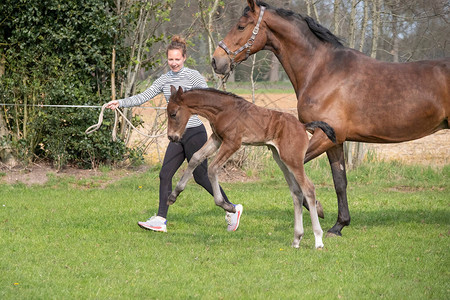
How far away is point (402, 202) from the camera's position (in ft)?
30.2

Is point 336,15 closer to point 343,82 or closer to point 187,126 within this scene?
point 343,82

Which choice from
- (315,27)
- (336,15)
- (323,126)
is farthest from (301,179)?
(336,15)

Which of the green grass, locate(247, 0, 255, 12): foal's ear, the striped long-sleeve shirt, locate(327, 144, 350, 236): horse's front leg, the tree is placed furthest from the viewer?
the tree

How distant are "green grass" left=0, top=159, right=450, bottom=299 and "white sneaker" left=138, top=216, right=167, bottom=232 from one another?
0.09 m

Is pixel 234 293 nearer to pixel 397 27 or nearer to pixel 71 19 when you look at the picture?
pixel 71 19

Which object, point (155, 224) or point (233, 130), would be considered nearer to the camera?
point (233, 130)

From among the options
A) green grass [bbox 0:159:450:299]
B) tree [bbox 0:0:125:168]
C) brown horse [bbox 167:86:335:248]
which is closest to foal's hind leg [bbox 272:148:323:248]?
brown horse [bbox 167:86:335:248]

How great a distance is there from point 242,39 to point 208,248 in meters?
2.35

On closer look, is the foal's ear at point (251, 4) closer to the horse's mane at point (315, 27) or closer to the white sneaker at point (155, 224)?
the horse's mane at point (315, 27)

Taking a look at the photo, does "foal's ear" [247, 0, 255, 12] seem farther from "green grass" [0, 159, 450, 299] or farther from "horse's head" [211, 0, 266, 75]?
"green grass" [0, 159, 450, 299]

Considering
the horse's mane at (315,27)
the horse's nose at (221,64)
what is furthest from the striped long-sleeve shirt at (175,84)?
the horse's mane at (315,27)

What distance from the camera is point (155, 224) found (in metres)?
7.01

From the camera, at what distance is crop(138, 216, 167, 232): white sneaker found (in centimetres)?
700

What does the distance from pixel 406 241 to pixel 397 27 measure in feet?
24.2
